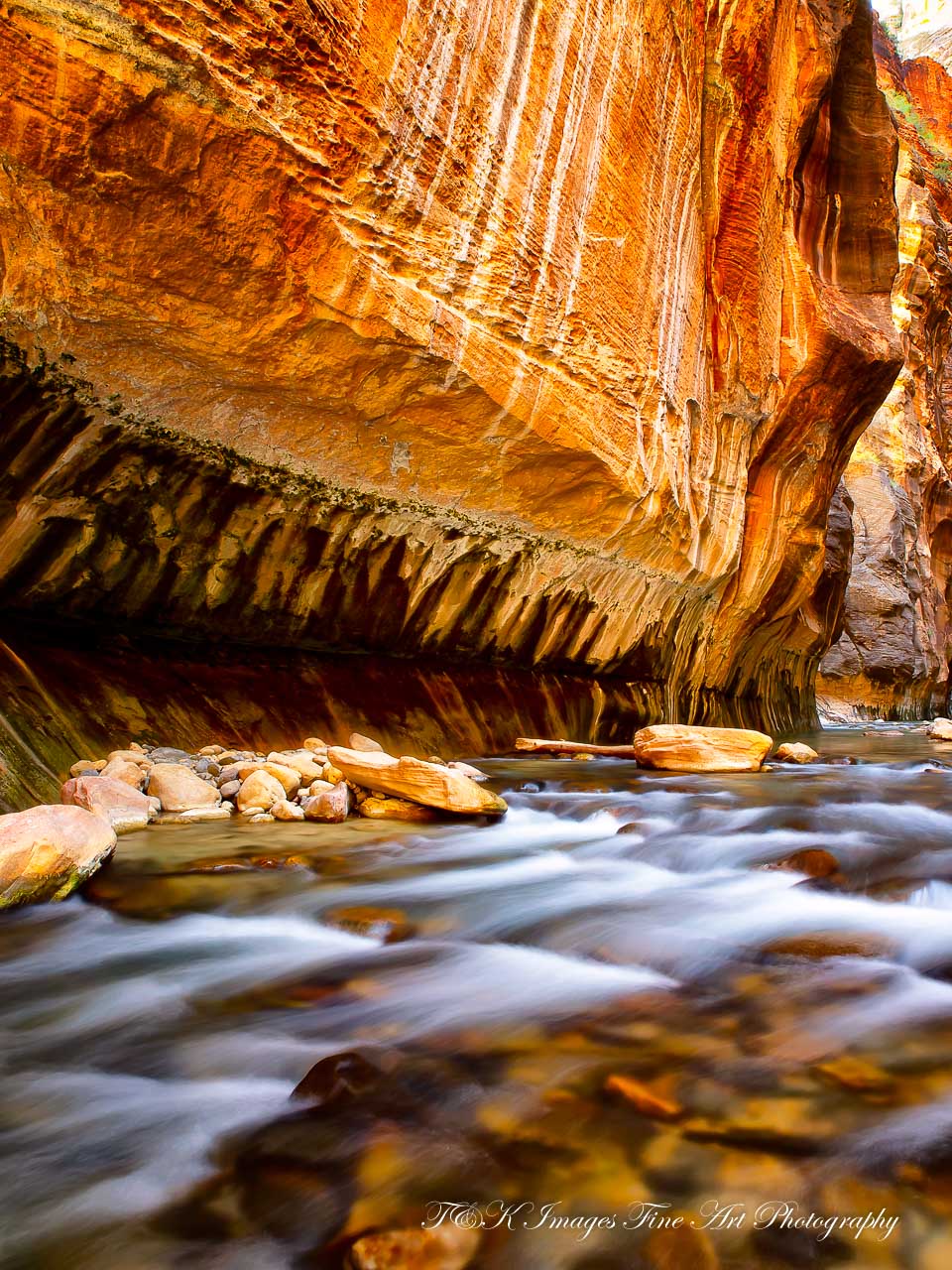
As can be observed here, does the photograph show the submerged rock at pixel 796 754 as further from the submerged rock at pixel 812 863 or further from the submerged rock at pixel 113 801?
the submerged rock at pixel 113 801

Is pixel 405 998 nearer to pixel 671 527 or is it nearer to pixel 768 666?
pixel 671 527

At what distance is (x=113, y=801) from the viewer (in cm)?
402

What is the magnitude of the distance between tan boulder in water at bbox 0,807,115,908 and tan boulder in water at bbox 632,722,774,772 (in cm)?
517

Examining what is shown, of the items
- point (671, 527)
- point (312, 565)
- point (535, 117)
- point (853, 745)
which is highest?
point (535, 117)

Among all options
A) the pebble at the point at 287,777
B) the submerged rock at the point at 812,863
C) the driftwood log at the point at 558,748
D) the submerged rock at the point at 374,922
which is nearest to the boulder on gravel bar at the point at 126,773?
the pebble at the point at 287,777

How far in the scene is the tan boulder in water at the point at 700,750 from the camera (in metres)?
7.14

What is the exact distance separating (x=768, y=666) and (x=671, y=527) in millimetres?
7171

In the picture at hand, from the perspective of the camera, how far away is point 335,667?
7086 mm

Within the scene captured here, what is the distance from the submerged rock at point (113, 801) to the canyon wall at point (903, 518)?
2286 cm

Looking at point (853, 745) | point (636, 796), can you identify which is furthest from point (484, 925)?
point (853, 745)

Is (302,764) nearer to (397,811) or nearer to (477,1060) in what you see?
(397,811)

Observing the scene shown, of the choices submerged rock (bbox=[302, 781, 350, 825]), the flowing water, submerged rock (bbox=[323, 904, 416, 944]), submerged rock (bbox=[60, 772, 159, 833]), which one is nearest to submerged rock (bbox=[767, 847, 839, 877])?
the flowing water

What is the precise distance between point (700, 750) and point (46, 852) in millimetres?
5656

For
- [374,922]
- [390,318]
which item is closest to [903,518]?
[390,318]
